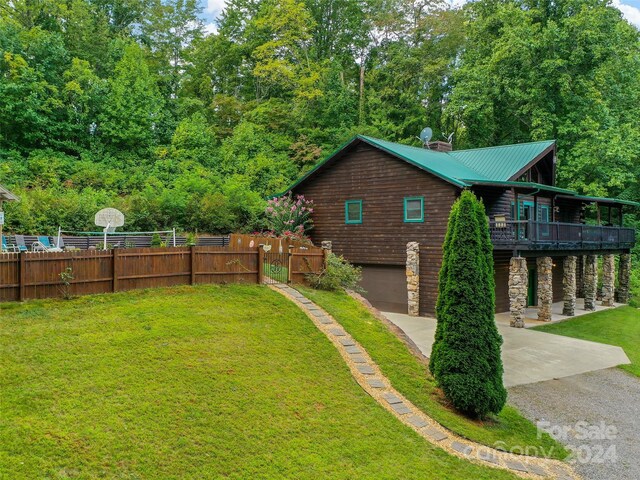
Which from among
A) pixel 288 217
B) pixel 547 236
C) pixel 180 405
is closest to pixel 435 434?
pixel 180 405

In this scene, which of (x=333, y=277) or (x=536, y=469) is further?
(x=333, y=277)

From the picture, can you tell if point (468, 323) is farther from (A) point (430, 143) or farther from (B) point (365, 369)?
(A) point (430, 143)

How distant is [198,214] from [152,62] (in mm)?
21629

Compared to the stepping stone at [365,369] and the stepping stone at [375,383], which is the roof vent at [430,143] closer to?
the stepping stone at [365,369]

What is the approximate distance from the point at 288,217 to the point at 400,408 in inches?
559

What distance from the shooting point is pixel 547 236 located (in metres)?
18.9

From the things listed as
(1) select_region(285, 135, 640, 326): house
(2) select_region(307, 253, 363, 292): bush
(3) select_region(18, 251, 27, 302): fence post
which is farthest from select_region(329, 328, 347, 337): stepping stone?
(1) select_region(285, 135, 640, 326): house

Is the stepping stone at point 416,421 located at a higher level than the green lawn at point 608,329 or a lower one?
higher

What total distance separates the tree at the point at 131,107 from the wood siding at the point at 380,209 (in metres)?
14.3

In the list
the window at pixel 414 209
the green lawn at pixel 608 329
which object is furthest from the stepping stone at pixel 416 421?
the window at pixel 414 209

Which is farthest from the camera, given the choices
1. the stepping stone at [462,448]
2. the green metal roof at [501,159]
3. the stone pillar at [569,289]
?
the stone pillar at [569,289]

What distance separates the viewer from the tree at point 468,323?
27.2 ft

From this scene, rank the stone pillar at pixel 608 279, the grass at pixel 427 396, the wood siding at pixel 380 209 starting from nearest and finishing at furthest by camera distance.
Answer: the grass at pixel 427 396, the wood siding at pixel 380 209, the stone pillar at pixel 608 279

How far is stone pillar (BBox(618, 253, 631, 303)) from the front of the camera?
25969mm
